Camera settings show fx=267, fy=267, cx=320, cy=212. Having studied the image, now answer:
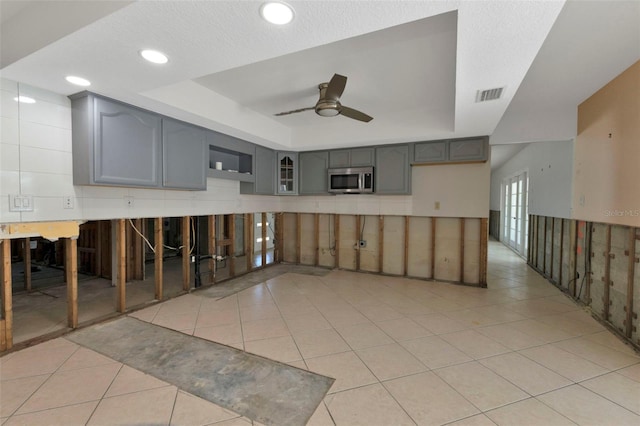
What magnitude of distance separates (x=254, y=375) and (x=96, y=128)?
2713mm

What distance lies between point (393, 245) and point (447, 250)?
3.02ft

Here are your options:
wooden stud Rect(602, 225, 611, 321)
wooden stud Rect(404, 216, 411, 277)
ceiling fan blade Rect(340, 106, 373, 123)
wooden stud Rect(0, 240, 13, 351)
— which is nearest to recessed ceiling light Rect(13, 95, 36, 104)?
wooden stud Rect(0, 240, 13, 351)

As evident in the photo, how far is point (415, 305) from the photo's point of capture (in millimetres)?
3531

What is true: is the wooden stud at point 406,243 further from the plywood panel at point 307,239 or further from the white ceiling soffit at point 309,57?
the plywood panel at point 307,239

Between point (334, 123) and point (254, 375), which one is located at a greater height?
point (334, 123)

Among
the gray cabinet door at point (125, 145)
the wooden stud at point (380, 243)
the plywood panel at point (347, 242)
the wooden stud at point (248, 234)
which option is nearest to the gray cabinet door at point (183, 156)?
the gray cabinet door at point (125, 145)

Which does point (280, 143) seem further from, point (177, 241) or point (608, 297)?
point (608, 297)

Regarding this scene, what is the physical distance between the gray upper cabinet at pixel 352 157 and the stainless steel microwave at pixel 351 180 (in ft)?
0.39

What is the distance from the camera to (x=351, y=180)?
4.87 m

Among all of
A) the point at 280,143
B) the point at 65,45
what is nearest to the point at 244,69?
the point at 65,45

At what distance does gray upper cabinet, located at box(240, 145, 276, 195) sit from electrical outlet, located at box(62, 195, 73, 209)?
2.51 metres

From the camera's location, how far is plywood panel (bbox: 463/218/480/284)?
4426 mm

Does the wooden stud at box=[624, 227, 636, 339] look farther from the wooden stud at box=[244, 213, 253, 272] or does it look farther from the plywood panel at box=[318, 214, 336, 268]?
the wooden stud at box=[244, 213, 253, 272]

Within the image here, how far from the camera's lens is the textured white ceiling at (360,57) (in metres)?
1.48
